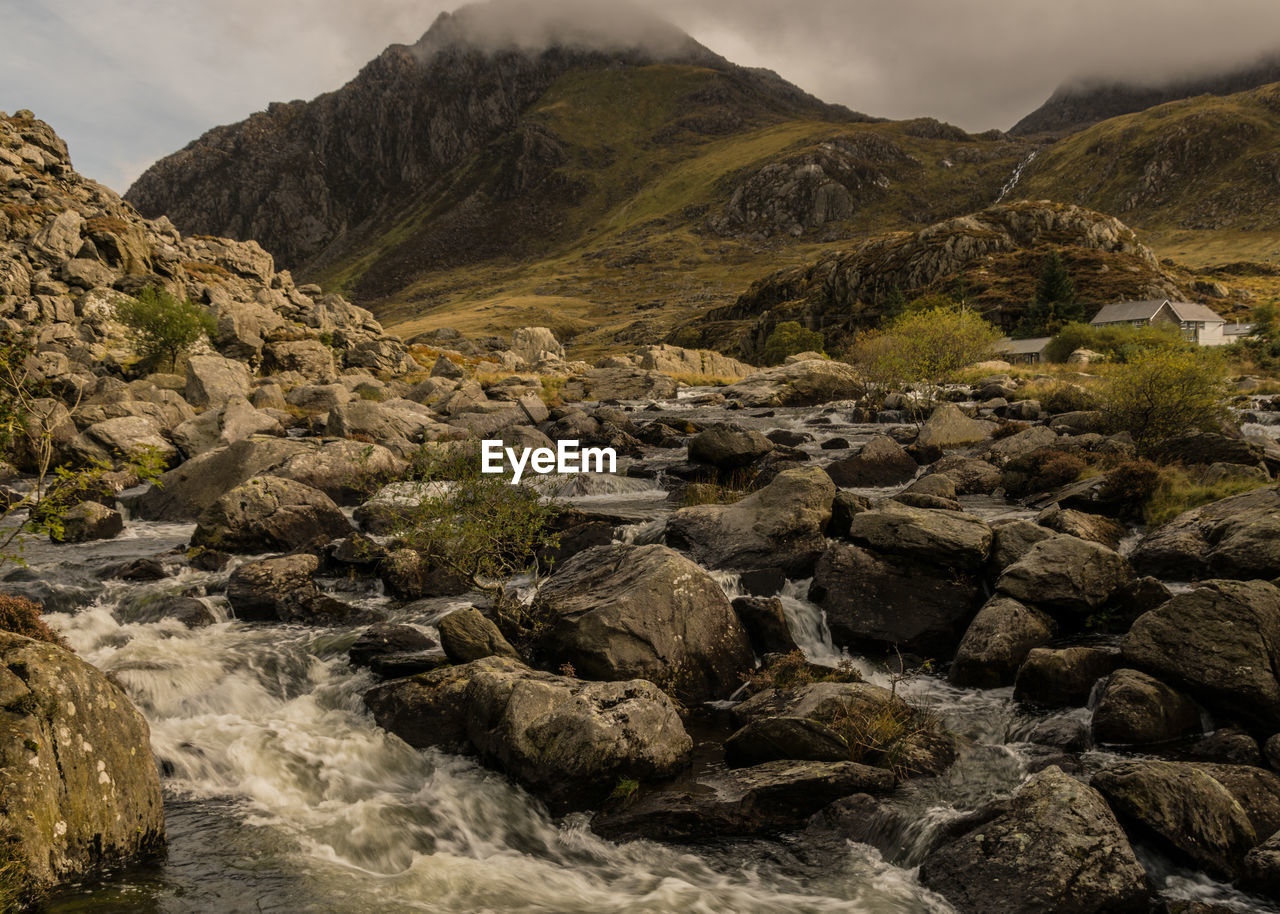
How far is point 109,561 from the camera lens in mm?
21906

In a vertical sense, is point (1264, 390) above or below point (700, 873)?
above

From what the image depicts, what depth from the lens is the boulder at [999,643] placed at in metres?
14.1

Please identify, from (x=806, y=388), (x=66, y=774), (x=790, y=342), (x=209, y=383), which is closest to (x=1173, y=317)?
(x=790, y=342)

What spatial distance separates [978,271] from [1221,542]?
121 m

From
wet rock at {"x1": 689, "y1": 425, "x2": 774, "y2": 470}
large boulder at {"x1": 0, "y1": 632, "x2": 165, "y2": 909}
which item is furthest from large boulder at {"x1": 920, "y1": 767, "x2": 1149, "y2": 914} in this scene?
wet rock at {"x1": 689, "y1": 425, "x2": 774, "y2": 470}

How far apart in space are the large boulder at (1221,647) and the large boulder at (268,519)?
21.6 metres

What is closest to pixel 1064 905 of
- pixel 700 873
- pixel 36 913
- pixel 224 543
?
pixel 700 873

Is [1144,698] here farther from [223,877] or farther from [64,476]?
[64,476]

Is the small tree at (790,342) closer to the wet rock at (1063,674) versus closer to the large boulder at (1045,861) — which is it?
the wet rock at (1063,674)

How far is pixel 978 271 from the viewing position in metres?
124

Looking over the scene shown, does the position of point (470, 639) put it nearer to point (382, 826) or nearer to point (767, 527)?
point (382, 826)

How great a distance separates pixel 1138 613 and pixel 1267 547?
3.02m

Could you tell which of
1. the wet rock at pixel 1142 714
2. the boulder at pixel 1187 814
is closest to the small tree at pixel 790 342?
the wet rock at pixel 1142 714

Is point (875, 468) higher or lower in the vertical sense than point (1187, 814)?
higher
